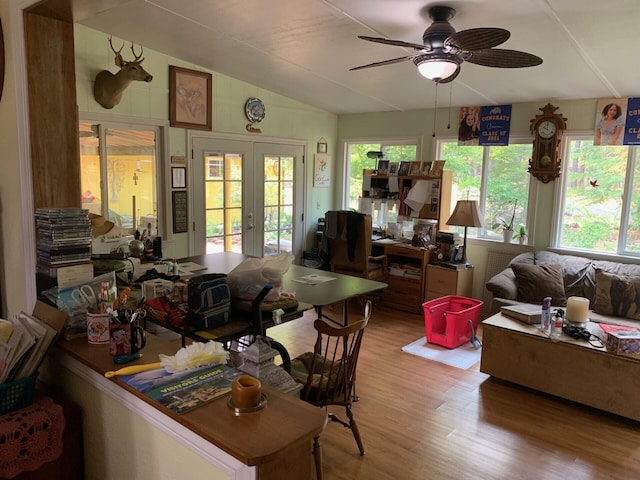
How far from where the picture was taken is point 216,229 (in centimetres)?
534

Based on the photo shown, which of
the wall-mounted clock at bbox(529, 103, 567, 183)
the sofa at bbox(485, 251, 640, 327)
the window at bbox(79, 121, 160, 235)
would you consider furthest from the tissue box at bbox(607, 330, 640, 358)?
the window at bbox(79, 121, 160, 235)

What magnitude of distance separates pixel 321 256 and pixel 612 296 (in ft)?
9.53

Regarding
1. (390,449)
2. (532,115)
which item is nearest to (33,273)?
(390,449)

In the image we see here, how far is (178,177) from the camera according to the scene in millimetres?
4863

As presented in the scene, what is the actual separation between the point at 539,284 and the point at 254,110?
11.4 ft

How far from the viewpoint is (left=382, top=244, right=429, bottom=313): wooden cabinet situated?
17.3 feet

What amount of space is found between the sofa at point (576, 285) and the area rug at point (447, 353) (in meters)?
0.42

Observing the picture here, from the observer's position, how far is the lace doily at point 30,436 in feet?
4.58

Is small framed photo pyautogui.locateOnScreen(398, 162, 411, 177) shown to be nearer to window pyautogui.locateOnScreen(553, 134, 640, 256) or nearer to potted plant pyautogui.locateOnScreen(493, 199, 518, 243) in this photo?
potted plant pyautogui.locateOnScreen(493, 199, 518, 243)

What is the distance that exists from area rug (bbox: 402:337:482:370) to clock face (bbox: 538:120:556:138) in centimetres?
220

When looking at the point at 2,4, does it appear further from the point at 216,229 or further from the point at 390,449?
the point at 216,229

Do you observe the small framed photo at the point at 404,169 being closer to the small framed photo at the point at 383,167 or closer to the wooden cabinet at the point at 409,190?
the wooden cabinet at the point at 409,190

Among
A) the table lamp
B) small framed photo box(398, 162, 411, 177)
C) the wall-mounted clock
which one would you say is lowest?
the table lamp

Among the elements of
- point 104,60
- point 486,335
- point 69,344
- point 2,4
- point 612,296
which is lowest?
point 486,335
